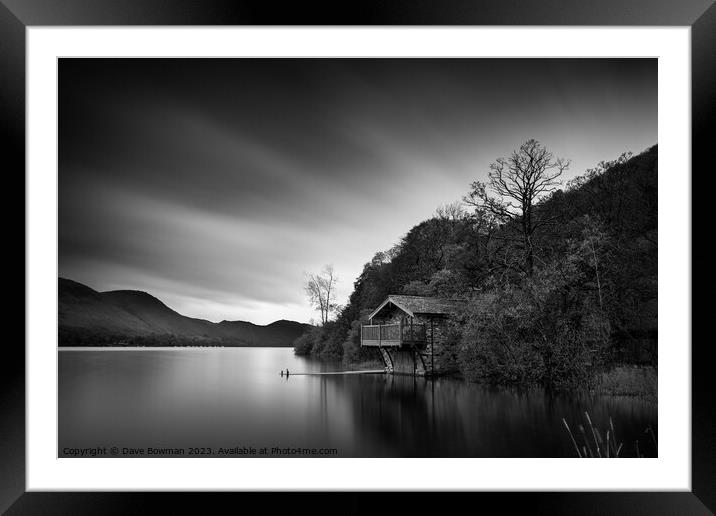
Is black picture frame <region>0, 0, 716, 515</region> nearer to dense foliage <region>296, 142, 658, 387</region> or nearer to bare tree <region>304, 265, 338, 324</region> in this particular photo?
dense foliage <region>296, 142, 658, 387</region>

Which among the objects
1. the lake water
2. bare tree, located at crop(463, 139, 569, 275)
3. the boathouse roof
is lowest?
the lake water

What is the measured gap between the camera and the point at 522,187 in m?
11.4

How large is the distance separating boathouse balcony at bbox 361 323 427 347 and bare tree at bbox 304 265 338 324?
2.17 m

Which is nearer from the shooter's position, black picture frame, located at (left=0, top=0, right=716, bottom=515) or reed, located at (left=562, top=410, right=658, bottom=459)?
black picture frame, located at (left=0, top=0, right=716, bottom=515)

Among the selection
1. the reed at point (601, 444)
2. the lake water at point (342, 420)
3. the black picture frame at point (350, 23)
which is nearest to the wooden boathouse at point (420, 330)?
the lake water at point (342, 420)

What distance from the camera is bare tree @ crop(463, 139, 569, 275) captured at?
10805 millimetres

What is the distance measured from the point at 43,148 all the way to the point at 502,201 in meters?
9.15

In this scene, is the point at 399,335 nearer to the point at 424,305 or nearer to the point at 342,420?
the point at 424,305

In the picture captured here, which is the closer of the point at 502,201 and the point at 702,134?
the point at 702,134

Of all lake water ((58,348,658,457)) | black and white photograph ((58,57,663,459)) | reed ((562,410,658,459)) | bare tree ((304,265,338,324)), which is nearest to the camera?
reed ((562,410,658,459))

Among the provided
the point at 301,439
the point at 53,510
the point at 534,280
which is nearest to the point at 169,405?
the point at 301,439

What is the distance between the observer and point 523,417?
313 inches

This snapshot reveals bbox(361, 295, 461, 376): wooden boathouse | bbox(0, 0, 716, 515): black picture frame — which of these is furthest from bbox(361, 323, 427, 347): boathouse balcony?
bbox(0, 0, 716, 515): black picture frame

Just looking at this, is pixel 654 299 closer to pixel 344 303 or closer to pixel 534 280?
pixel 534 280
